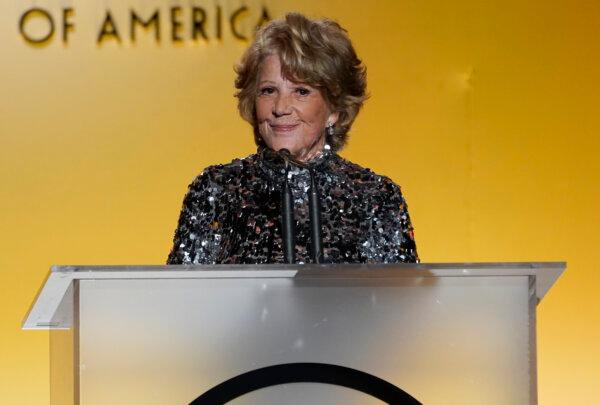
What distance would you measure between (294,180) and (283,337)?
0.81 m

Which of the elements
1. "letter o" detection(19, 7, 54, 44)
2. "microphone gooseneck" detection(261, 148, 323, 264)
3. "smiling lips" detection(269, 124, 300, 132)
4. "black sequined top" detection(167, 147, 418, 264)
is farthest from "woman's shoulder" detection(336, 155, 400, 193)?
"letter o" detection(19, 7, 54, 44)

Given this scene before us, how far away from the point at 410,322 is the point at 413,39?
2492mm

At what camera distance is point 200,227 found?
1.85 metres

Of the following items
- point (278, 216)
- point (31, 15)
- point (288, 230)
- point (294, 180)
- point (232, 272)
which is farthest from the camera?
point (31, 15)

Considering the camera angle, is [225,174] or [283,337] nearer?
[283,337]

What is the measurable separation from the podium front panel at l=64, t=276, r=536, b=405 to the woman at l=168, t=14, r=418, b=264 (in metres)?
0.61

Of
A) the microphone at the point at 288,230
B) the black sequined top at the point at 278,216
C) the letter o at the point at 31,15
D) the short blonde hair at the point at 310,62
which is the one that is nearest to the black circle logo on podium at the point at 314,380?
the microphone at the point at 288,230

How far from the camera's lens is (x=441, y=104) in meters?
3.59

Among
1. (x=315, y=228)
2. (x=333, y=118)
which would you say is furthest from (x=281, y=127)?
(x=315, y=228)

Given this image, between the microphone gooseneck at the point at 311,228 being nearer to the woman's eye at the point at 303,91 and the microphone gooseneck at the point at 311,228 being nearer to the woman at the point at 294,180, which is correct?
the woman at the point at 294,180

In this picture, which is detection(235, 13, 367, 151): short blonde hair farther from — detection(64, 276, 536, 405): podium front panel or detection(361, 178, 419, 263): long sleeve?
detection(64, 276, 536, 405): podium front panel

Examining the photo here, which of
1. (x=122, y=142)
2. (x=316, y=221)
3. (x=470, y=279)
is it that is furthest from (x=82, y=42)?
(x=470, y=279)

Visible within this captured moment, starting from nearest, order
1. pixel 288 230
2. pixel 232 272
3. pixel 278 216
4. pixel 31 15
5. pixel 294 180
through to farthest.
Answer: pixel 232 272, pixel 288 230, pixel 278 216, pixel 294 180, pixel 31 15

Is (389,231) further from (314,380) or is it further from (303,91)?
(314,380)
